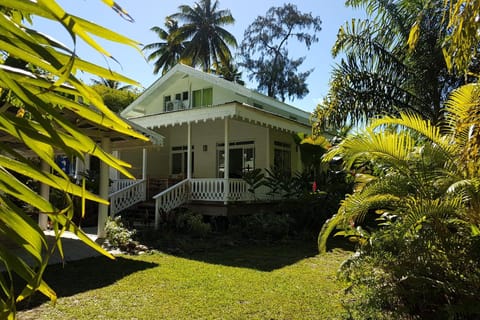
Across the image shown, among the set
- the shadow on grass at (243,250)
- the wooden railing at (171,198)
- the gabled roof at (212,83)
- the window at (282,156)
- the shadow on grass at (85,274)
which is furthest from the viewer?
the gabled roof at (212,83)

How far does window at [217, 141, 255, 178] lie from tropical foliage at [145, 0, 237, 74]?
738 inches

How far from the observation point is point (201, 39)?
34.0m

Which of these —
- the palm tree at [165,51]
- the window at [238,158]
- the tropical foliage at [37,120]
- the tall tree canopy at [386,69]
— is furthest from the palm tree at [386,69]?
the palm tree at [165,51]

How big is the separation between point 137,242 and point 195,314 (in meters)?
5.34

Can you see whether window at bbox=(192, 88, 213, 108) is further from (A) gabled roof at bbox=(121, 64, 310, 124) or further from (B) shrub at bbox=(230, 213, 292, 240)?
(B) shrub at bbox=(230, 213, 292, 240)

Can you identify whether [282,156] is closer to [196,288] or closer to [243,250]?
[243,250]

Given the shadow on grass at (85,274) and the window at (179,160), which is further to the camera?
the window at (179,160)

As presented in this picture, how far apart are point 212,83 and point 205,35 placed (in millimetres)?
18014

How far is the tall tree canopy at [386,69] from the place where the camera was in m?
9.78

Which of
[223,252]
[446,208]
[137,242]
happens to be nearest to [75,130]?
[446,208]

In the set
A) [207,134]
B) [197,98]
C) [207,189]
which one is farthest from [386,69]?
[197,98]

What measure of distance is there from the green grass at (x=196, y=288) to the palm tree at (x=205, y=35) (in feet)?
92.1

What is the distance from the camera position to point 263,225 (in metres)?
11.4

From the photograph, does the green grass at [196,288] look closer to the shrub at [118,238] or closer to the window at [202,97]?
the shrub at [118,238]
